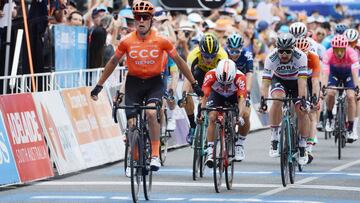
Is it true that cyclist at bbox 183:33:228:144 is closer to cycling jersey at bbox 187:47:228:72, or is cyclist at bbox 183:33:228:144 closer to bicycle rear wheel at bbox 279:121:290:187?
cycling jersey at bbox 187:47:228:72

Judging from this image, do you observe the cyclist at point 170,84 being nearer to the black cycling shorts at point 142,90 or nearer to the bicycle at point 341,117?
the black cycling shorts at point 142,90

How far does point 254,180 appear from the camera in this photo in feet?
57.5

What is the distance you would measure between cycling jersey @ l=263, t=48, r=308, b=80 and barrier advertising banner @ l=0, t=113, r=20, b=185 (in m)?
3.60

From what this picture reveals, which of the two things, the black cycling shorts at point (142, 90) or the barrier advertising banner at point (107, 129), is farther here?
the barrier advertising banner at point (107, 129)

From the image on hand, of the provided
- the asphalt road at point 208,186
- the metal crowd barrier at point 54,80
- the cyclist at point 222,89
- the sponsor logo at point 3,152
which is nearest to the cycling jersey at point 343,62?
the asphalt road at point 208,186

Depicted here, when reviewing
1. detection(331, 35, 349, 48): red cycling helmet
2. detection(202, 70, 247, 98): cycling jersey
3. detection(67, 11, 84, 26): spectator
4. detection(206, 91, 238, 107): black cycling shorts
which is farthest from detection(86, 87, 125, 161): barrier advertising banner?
detection(331, 35, 349, 48): red cycling helmet

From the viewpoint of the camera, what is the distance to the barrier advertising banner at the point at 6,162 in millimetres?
16516

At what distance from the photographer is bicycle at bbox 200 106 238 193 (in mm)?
16016

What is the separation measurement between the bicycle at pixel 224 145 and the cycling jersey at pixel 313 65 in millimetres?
2534

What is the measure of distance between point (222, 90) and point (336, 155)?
15.9ft

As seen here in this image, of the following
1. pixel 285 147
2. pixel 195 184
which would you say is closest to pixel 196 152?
pixel 195 184

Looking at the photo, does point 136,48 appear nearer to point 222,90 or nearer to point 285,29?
point 222,90

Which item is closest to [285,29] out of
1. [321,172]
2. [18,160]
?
[321,172]

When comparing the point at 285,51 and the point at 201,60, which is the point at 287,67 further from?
the point at 201,60
